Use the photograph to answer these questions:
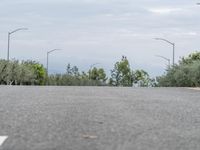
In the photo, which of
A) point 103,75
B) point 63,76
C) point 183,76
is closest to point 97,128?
point 183,76

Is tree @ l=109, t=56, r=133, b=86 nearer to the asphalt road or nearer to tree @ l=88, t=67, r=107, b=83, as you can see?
tree @ l=88, t=67, r=107, b=83

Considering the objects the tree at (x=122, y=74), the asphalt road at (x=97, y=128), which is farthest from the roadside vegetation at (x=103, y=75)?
the asphalt road at (x=97, y=128)

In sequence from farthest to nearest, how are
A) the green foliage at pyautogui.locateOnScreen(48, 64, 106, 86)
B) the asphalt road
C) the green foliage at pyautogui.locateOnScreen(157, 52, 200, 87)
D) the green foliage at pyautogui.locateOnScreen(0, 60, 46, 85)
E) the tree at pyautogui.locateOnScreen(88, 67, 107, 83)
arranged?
1. the tree at pyautogui.locateOnScreen(88, 67, 107, 83)
2. the green foliage at pyautogui.locateOnScreen(48, 64, 106, 86)
3. the green foliage at pyautogui.locateOnScreen(0, 60, 46, 85)
4. the green foliage at pyautogui.locateOnScreen(157, 52, 200, 87)
5. the asphalt road

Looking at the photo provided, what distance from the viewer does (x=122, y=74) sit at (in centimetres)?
10769

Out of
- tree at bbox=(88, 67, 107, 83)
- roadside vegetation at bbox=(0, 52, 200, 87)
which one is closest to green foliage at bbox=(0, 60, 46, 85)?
roadside vegetation at bbox=(0, 52, 200, 87)

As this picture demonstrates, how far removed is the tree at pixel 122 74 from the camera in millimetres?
107312

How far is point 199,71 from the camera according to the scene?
165 ft

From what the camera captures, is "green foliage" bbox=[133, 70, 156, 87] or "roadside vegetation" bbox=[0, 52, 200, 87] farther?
"green foliage" bbox=[133, 70, 156, 87]

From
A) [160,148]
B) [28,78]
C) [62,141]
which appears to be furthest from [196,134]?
[28,78]

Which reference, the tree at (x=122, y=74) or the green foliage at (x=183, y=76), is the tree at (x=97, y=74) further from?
the green foliage at (x=183, y=76)

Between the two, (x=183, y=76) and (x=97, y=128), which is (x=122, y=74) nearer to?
(x=183, y=76)

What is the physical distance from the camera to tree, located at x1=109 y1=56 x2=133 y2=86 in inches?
4225

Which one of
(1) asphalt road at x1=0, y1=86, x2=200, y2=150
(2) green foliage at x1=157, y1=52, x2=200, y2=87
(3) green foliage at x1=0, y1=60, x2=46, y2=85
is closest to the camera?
(1) asphalt road at x1=0, y1=86, x2=200, y2=150

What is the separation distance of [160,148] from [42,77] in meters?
77.7
